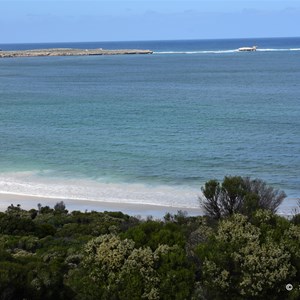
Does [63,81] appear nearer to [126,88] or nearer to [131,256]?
[126,88]

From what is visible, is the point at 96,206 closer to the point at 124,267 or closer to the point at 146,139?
the point at 146,139

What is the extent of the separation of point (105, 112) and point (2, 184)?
88.8 ft

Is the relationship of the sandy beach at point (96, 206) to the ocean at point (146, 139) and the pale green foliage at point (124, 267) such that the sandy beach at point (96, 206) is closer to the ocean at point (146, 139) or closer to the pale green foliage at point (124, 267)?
the ocean at point (146, 139)

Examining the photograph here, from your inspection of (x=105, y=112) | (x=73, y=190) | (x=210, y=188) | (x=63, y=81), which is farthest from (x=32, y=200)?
(x=63, y=81)

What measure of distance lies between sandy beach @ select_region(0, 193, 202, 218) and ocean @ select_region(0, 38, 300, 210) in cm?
61

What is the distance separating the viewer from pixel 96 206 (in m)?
27.5

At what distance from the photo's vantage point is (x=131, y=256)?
11258mm

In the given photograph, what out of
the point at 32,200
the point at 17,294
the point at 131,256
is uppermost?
the point at 131,256

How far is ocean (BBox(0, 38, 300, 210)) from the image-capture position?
3109cm

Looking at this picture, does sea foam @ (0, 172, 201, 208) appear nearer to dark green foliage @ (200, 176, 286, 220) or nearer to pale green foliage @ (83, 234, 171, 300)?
dark green foliage @ (200, 176, 286, 220)

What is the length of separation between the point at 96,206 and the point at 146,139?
16.3 metres

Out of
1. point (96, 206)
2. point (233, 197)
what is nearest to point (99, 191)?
point (96, 206)

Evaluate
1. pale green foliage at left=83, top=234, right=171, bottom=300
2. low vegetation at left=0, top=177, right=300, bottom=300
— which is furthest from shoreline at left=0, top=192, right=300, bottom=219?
pale green foliage at left=83, top=234, right=171, bottom=300

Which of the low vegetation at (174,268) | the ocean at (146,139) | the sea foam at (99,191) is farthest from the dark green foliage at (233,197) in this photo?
the low vegetation at (174,268)
